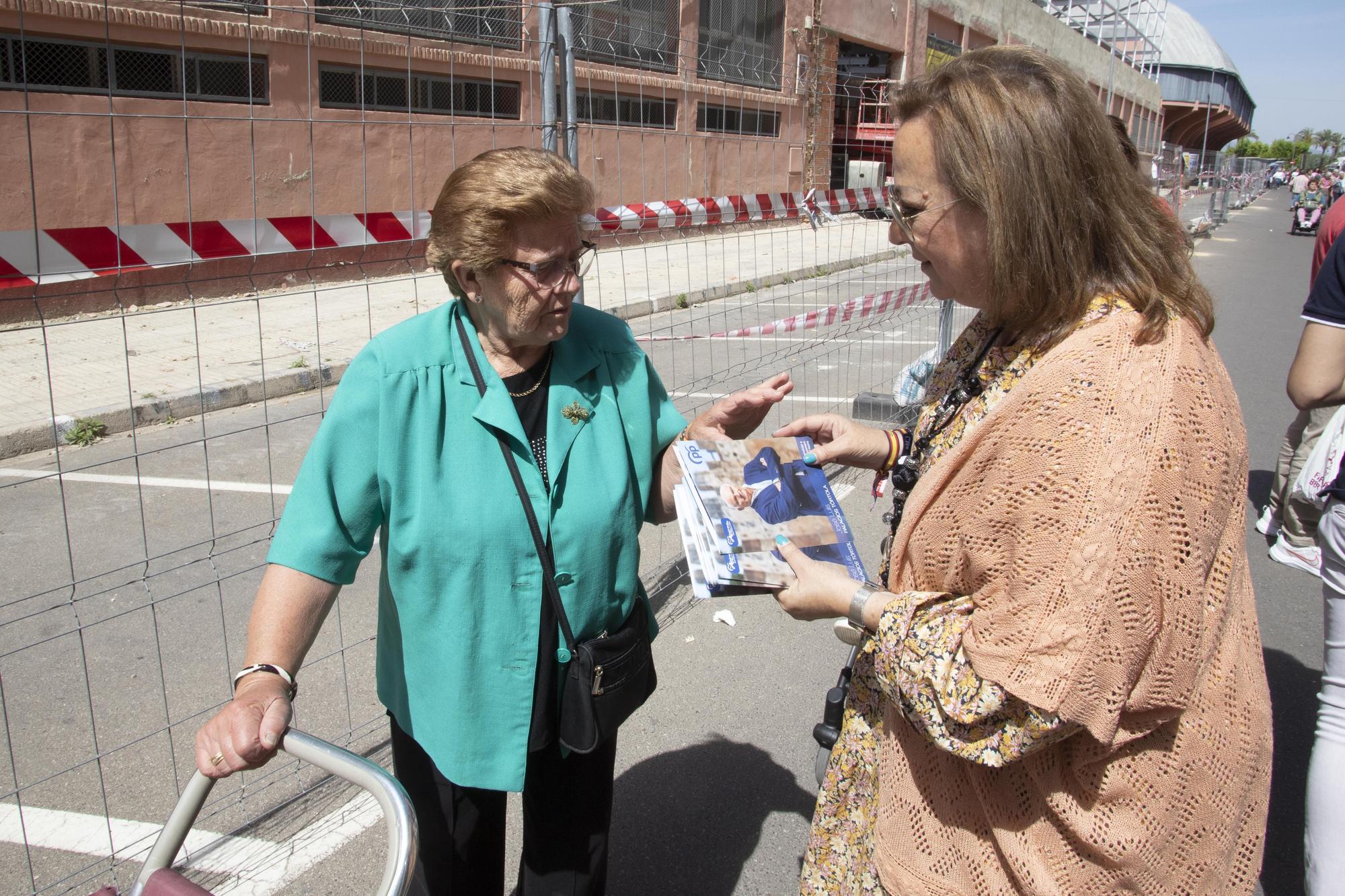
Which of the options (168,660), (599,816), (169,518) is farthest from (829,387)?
(599,816)

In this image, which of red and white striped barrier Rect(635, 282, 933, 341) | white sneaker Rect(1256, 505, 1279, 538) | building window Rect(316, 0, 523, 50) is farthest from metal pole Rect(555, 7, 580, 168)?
building window Rect(316, 0, 523, 50)

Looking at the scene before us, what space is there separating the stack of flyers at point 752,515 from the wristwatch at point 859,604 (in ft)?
0.24

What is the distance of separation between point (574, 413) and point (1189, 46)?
73.8m

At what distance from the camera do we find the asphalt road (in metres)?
2.66

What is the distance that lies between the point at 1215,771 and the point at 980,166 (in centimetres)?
96

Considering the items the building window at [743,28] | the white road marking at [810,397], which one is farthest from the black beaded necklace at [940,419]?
the building window at [743,28]

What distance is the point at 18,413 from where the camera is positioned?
647 centimetres

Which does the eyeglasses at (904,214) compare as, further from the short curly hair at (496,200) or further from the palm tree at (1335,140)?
the palm tree at (1335,140)

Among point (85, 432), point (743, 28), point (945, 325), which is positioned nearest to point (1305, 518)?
point (945, 325)

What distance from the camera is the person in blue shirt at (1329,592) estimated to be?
2.11 m

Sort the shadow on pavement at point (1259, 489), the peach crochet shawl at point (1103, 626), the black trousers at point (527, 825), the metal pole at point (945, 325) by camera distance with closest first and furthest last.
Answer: the peach crochet shawl at point (1103, 626), the black trousers at point (527, 825), the shadow on pavement at point (1259, 489), the metal pole at point (945, 325)

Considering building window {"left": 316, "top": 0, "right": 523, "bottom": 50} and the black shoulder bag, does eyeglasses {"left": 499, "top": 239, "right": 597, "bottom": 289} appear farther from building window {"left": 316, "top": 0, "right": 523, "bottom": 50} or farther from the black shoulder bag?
building window {"left": 316, "top": 0, "right": 523, "bottom": 50}

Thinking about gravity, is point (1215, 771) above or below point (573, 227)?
below

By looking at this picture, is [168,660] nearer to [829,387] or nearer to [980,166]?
[980,166]
